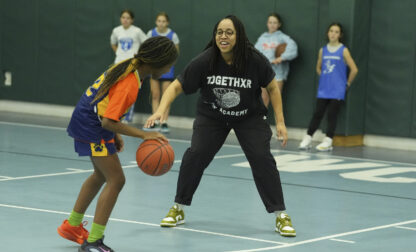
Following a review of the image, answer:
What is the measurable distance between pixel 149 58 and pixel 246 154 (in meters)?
1.62

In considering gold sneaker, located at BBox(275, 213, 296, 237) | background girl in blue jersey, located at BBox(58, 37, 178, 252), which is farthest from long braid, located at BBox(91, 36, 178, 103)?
gold sneaker, located at BBox(275, 213, 296, 237)

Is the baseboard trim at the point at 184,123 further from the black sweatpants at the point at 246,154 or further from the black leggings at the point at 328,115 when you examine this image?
the black sweatpants at the point at 246,154

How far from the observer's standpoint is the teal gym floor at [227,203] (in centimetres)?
706

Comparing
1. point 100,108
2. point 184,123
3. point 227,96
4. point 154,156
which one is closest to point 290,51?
point 184,123

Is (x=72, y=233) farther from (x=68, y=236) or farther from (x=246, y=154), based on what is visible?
(x=246, y=154)

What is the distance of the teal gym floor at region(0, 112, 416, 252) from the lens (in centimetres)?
706

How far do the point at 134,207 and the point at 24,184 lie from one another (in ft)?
5.53

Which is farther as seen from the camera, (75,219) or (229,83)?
(229,83)

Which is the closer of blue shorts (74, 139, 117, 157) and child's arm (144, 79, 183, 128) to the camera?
blue shorts (74, 139, 117, 157)

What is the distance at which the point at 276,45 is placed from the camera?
1486cm

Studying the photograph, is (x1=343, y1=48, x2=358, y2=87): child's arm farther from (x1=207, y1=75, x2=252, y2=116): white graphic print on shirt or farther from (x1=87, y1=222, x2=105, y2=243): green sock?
(x1=87, y1=222, x2=105, y2=243): green sock

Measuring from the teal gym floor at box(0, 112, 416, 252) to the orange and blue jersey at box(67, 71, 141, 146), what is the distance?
90 centimetres

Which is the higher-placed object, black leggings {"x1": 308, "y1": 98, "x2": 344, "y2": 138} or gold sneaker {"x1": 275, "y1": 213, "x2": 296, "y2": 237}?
black leggings {"x1": 308, "y1": 98, "x2": 344, "y2": 138}

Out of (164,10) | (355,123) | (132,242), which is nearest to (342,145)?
(355,123)
